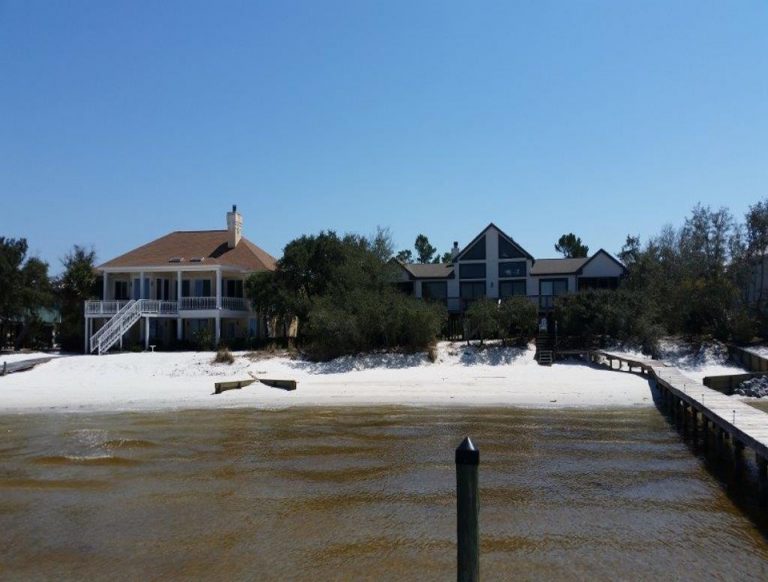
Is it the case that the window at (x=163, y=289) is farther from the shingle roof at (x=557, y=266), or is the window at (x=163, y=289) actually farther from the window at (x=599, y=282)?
the window at (x=599, y=282)

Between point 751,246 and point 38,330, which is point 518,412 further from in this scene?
point 38,330

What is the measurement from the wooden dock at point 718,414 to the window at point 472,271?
18.3m

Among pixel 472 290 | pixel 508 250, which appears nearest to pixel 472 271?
pixel 472 290

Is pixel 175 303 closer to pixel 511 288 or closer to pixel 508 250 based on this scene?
pixel 511 288

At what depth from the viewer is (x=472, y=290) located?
4741cm

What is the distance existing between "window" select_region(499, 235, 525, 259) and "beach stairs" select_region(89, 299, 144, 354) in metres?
22.6

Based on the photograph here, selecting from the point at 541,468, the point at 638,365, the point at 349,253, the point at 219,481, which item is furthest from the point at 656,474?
the point at 349,253

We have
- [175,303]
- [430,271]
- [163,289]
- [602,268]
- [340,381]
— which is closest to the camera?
[340,381]

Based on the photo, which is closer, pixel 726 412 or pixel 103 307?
pixel 726 412

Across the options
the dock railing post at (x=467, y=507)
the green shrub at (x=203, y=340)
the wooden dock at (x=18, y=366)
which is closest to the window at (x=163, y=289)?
the green shrub at (x=203, y=340)

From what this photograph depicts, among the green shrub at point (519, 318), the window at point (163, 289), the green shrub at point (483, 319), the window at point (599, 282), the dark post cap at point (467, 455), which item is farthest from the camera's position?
the window at point (599, 282)

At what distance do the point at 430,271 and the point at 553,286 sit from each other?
8482mm

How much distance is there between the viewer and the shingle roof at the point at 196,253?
44.1 m

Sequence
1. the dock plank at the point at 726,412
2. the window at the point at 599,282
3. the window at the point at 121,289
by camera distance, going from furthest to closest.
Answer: the window at the point at 599,282 → the window at the point at 121,289 → the dock plank at the point at 726,412
